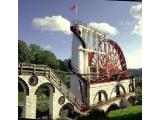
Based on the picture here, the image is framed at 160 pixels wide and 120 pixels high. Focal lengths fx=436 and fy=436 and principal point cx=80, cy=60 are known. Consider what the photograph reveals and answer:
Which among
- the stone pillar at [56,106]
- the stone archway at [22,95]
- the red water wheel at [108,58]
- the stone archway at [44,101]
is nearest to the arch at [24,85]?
the stone archway at [22,95]

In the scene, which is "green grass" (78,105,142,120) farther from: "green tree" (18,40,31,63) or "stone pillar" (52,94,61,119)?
"green tree" (18,40,31,63)

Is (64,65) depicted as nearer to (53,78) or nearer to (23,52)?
(53,78)

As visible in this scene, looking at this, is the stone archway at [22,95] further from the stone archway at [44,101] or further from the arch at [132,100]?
the arch at [132,100]

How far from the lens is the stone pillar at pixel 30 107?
4.29 m

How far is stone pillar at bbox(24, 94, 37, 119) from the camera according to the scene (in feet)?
14.1

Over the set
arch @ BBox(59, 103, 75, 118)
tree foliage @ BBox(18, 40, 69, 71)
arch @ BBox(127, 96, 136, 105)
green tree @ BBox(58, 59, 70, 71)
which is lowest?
arch @ BBox(59, 103, 75, 118)

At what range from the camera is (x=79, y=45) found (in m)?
4.66

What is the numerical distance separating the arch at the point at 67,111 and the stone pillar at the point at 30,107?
1.11 ft

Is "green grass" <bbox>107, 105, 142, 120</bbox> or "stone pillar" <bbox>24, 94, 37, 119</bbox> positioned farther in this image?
"green grass" <bbox>107, 105, 142, 120</bbox>

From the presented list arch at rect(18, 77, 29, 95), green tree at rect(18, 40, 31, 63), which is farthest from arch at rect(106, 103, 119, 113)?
green tree at rect(18, 40, 31, 63)

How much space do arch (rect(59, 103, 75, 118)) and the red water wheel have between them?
52 centimetres

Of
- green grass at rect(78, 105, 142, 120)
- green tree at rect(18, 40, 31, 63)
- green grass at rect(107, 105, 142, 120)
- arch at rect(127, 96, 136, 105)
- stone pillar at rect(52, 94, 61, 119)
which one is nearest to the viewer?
green tree at rect(18, 40, 31, 63)
